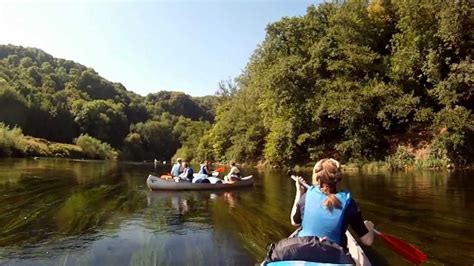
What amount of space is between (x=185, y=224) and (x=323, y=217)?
318 inches

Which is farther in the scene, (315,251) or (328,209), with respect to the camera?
(328,209)

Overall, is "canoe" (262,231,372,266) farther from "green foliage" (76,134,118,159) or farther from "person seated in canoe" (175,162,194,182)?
"green foliage" (76,134,118,159)

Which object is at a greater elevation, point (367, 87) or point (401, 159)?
point (367, 87)

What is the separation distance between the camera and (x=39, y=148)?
62.9 metres

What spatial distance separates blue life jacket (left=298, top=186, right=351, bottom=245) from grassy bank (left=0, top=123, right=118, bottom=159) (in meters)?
54.8

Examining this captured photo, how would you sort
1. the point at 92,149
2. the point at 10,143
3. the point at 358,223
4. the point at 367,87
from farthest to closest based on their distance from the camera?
the point at 92,149
the point at 10,143
the point at 367,87
the point at 358,223

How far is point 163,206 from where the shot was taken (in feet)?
53.3

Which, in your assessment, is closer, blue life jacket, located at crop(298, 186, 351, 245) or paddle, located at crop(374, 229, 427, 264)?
blue life jacket, located at crop(298, 186, 351, 245)

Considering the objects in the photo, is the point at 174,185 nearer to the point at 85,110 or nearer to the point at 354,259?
the point at 354,259

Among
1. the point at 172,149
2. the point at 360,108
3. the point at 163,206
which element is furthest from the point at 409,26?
the point at 172,149

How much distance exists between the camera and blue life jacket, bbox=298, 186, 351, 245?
498 cm

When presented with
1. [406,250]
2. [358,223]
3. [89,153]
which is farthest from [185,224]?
[89,153]

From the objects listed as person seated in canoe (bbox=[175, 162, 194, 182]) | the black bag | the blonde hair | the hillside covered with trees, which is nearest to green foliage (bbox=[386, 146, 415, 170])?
person seated in canoe (bbox=[175, 162, 194, 182])

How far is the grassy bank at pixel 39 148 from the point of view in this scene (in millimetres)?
53781
